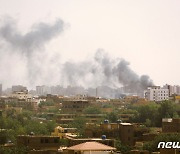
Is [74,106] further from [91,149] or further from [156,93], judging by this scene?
[91,149]

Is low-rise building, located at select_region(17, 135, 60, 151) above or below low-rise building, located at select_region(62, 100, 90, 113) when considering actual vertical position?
below

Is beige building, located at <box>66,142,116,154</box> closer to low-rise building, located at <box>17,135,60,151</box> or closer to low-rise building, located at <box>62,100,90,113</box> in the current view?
low-rise building, located at <box>17,135,60,151</box>

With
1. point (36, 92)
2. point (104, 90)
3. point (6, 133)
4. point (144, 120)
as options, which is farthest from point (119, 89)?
point (6, 133)

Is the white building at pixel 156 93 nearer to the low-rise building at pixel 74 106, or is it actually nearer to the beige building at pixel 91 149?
the low-rise building at pixel 74 106

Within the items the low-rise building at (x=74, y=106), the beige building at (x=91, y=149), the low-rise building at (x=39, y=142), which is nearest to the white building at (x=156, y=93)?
the low-rise building at (x=74, y=106)

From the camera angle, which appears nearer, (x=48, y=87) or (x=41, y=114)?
(x=41, y=114)

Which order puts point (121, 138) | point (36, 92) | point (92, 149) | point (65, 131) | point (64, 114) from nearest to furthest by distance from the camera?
point (92, 149) < point (121, 138) < point (65, 131) < point (64, 114) < point (36, 92)

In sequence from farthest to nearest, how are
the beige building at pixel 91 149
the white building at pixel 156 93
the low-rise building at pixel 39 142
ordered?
the white building at pixel 156 93 < the low-rise building at pixel 39 142 < the beige building at pixel 91 149

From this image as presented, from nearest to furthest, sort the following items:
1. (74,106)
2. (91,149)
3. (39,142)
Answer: (91,149) → (39,142) → (74,106)

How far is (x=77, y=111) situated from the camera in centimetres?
7162

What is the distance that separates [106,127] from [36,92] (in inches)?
5111

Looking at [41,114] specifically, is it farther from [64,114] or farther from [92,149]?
A: [92,149]

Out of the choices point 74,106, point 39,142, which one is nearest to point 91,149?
point 39,142

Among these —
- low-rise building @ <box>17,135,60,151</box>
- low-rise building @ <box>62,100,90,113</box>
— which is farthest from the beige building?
low-rise building @ <box>62,100,90,113</box>
